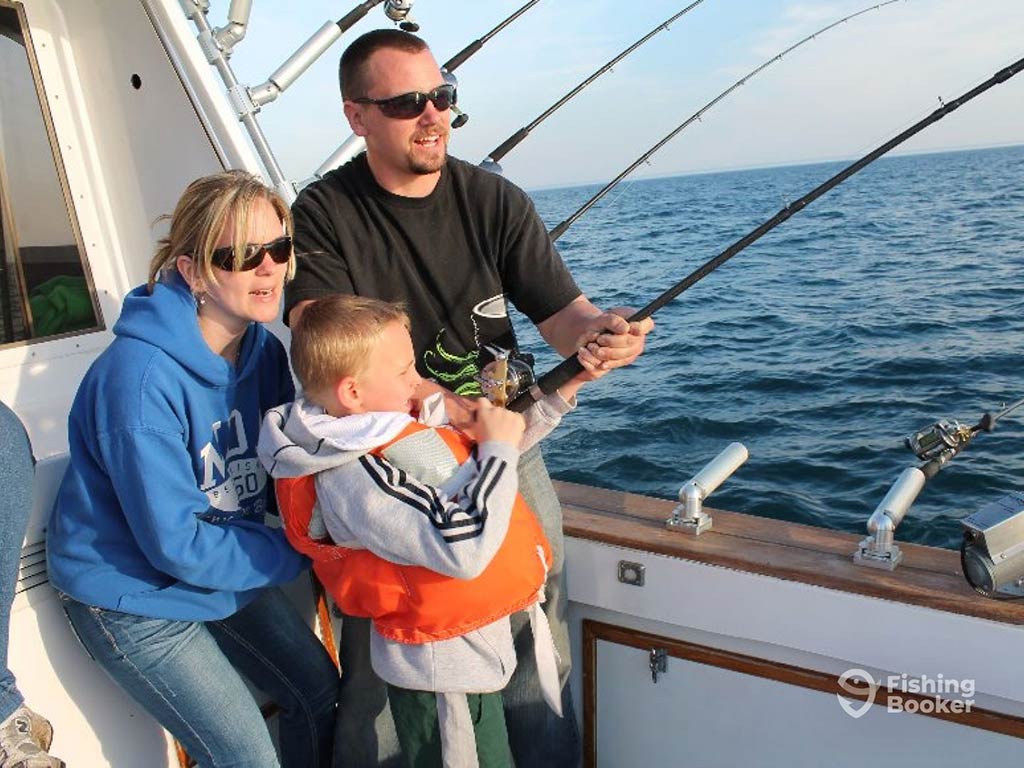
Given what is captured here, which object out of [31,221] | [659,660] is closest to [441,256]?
[659,660]

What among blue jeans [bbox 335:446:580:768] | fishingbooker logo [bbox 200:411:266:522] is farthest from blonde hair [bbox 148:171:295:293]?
blue jeans [bbox 335:446:580:768]

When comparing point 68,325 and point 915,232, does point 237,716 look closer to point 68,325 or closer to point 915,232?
point 68,325

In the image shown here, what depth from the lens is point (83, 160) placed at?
2.76 metres

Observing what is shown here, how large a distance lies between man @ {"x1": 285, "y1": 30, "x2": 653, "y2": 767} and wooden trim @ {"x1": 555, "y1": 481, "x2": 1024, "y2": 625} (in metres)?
0.19

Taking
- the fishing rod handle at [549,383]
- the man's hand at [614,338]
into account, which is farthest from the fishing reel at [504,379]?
the man's hand at [614,338]

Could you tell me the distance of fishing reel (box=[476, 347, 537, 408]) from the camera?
1.95 meters

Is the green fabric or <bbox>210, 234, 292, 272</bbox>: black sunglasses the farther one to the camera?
the green fabric

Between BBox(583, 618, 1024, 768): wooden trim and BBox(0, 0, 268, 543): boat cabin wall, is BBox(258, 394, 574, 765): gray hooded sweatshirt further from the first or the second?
BBox(0, 0, 268, 543): boat cabin wall

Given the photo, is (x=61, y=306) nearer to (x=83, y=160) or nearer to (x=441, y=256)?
(x=83, y=160)

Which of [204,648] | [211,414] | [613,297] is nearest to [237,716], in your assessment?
[204,648]

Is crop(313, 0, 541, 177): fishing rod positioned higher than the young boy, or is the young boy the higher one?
crop(313, 0, 541, 177): fishing rod

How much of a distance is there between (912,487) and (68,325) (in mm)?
2314

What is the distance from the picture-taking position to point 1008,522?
1701 mm

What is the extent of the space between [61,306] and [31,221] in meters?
0.25
